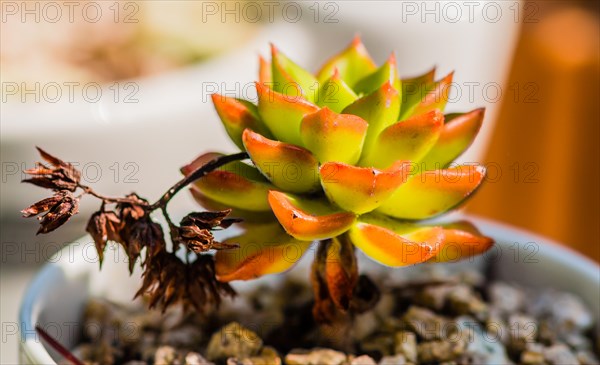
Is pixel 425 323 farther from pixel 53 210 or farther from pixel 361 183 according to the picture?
pixel 53 210

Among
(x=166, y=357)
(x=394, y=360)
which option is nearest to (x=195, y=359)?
(x=166, y=357)

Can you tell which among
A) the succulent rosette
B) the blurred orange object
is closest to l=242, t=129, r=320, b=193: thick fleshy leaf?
the succulent rosette

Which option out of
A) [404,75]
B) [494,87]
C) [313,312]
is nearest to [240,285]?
[313,312]

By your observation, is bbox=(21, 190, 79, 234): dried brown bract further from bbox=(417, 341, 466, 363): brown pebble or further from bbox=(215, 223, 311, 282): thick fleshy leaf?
bbox=(417, 341, 466, 363): brown pebble

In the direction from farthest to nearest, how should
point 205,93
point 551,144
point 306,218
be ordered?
point 551,144 → point 205,93 → point 306,218

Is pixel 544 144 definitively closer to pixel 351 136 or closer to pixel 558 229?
pixel 558 229

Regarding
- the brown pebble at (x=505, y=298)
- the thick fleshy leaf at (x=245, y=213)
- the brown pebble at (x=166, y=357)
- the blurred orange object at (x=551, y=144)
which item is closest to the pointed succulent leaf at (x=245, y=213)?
the thick fleshy leaf at (x=245, y=213)

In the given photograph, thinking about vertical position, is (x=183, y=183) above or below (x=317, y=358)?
above
